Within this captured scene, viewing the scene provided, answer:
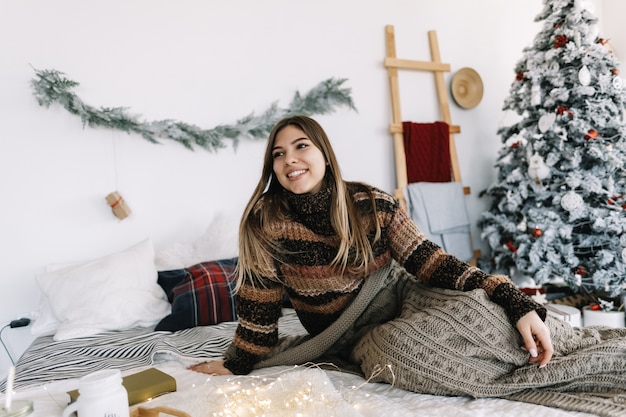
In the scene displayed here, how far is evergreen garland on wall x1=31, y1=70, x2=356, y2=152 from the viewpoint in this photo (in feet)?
6.91

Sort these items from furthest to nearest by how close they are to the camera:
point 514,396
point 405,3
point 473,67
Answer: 1. point 473,67
2. point 405,3
3. point 514,396

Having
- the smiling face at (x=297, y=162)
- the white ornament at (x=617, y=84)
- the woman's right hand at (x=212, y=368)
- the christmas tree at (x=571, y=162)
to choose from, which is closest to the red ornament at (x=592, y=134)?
the christmas tree at (x=571, y=162)

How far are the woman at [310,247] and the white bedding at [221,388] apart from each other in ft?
0.47

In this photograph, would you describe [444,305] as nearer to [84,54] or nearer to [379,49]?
[84,54]

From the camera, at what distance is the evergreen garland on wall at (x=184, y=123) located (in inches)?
82.9

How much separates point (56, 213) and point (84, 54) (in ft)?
2.56

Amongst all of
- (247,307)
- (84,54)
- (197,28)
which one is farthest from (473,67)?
(247,307)

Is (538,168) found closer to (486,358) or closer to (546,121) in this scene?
(546,121)

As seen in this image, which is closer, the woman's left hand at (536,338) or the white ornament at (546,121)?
the woman's left hand at (536,338)

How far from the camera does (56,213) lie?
7.04 feet

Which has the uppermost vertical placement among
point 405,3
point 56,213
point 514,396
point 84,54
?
point 405,3

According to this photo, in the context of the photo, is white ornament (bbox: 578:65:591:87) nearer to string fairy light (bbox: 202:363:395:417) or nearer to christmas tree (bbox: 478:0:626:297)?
christmas tree (bbox: 478:0:626:297)

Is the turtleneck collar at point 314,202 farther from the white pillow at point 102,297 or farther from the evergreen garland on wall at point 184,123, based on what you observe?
the evergreen garland on wall at point 184,123

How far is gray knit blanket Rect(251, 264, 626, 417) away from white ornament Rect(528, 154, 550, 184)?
176 cm
